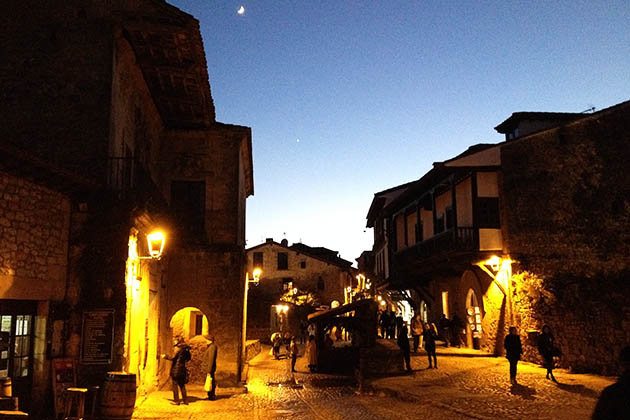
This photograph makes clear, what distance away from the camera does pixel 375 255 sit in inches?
1655

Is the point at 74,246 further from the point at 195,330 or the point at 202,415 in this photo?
the point at 195,330

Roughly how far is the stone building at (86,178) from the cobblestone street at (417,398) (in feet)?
6.18

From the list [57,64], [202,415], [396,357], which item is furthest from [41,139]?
[396,357]

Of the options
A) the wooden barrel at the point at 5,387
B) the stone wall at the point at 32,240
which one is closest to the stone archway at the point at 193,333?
the stone wall at the point at 32,240

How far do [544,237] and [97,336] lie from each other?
1426 cm

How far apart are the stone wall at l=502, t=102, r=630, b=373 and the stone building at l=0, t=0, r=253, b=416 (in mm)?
10642

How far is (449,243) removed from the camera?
2147 centimetres

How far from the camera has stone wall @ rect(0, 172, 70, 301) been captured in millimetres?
9273

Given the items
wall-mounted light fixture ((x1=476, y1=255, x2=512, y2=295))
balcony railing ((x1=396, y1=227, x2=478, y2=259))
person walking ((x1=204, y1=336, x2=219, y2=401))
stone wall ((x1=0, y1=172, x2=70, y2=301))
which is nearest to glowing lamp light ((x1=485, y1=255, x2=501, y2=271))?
wall-mounted light fixture ((x1=476, y1=255, x2=512, y2=295))

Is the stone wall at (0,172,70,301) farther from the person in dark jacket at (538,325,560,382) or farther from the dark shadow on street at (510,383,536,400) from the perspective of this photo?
the person in dark jacket at (538,325,560,382)

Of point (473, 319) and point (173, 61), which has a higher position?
point (173, 61)

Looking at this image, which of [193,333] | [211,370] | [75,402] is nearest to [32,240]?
[75,402]

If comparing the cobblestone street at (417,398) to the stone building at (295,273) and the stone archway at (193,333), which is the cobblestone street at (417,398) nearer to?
the stone archway at (193,333)

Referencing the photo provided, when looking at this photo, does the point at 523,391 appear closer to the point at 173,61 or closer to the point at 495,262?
the point at 495,262
